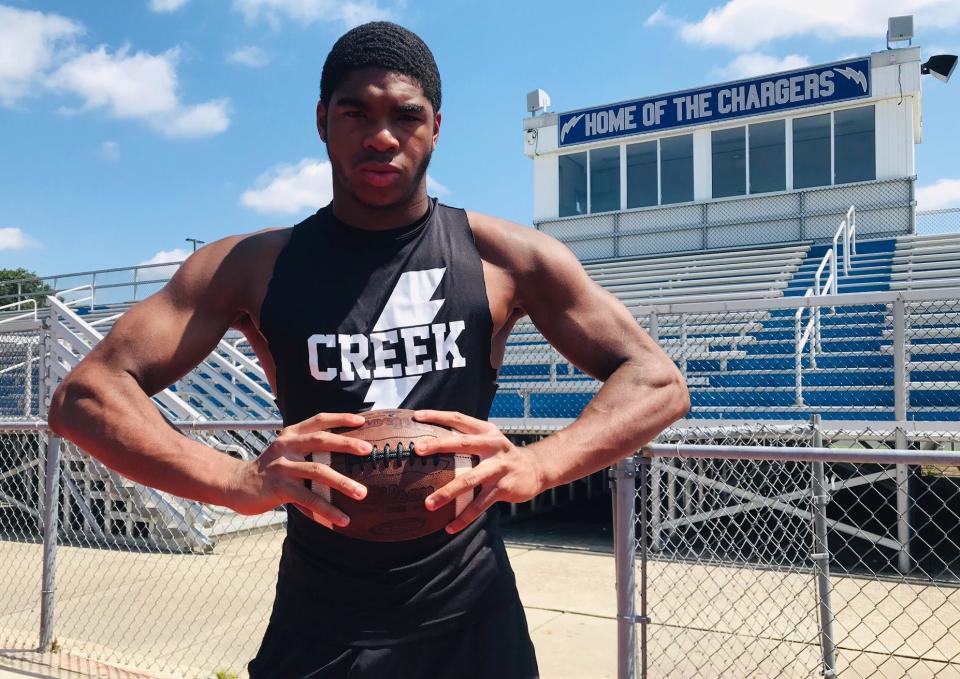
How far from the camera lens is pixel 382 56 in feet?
5.22

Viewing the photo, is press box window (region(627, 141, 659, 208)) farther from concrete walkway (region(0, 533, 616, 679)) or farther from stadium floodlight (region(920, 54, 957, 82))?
concrete walkway (region(0, 533, 616, 679))

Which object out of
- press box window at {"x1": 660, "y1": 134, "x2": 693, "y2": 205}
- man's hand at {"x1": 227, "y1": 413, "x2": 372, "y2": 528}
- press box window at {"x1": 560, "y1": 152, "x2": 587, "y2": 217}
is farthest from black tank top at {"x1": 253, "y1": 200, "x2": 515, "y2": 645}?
press box window at {"x1": 560, "y1": 152, "x2": 587, "y2": 217}

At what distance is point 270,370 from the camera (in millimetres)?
1789

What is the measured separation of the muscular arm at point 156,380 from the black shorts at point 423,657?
1.38 ft

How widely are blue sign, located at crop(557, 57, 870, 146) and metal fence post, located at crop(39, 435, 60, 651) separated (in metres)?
16.0

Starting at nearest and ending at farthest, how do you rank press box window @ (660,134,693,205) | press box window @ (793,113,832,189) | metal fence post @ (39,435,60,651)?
1. metal fence post @ (39,435,60,651)
2. press box window @ (793,113,832,189)
3. press box window @ (660,134,693,205)

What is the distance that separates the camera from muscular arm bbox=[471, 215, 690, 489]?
1.56 metres

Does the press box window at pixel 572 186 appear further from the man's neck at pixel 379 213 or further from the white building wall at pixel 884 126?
the man's neck at pixel 379 213

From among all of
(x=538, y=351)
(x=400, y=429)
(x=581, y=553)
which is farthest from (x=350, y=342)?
(x=538, y=351)

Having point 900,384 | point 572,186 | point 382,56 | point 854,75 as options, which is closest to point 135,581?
point 382,56

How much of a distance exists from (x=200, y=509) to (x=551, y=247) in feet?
24.3

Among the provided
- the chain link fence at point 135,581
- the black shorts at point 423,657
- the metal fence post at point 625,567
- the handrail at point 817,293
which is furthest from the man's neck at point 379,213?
the handrail at point 817,293

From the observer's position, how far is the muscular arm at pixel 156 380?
4.78 ft

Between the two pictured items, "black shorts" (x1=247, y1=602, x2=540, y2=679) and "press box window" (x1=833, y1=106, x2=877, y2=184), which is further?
"press box window" (x1=833, y1=106, x2=877, y2=184)
